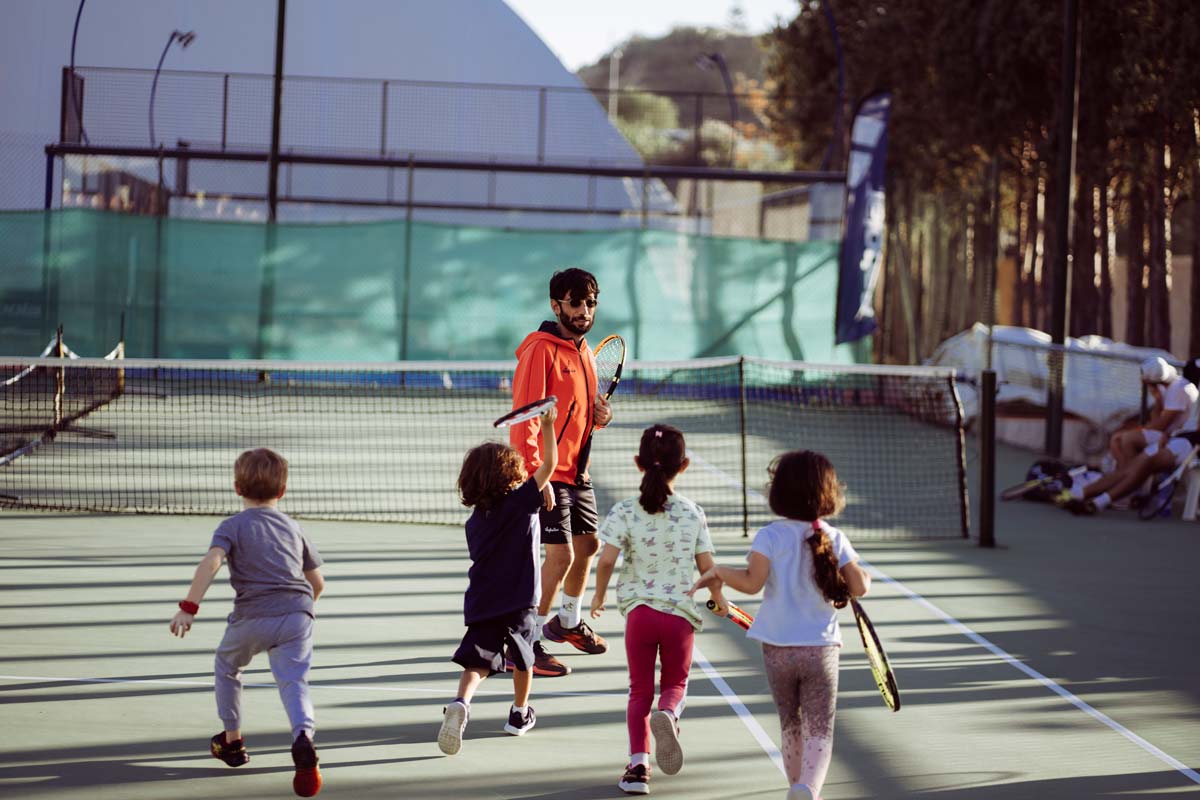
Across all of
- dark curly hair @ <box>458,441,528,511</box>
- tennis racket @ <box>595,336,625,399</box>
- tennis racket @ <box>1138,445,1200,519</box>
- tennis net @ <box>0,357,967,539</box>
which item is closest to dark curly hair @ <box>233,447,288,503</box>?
dark curly hair @ <box>458,441,528,511</box>

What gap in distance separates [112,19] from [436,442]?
82.1 feet

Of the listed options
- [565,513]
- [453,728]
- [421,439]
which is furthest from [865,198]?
[453,728]

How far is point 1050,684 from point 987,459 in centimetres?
367

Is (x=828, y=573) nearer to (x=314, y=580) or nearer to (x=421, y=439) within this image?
(x=314, y=580)

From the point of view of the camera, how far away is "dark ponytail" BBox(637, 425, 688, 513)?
484cm

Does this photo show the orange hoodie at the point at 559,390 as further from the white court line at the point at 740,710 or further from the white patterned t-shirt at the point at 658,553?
the white patterned t-shirt at the point at 658,553

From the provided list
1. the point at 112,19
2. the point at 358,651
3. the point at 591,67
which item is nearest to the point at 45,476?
the point at 358,651

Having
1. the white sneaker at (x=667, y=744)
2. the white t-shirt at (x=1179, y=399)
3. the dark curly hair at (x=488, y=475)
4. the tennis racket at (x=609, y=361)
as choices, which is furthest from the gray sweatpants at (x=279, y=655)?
the white t-shirt at (x=1179, y=399)

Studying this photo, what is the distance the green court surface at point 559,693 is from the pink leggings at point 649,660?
230mm

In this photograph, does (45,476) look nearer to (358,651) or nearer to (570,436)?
(358,651)

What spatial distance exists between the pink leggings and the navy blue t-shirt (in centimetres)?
45

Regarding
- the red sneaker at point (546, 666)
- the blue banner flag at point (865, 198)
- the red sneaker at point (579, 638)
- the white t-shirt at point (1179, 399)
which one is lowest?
the red sneaker at point (546, 666)

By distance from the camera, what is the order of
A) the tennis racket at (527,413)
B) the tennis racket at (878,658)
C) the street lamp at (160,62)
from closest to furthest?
the tennis racket at (878,658) < the tennis racket at (527,413) < the street lamp at (160,62)

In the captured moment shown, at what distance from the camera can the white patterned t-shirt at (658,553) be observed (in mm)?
4840
